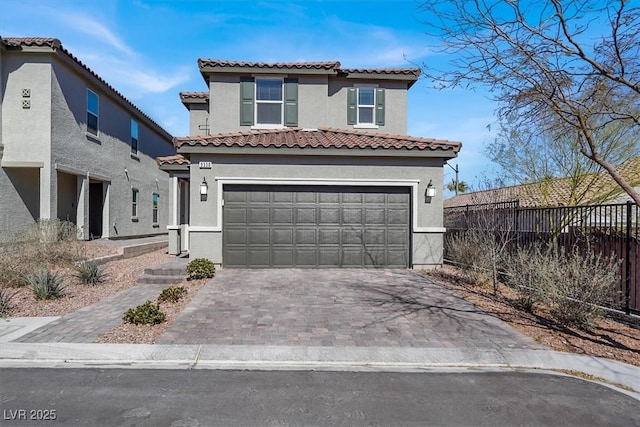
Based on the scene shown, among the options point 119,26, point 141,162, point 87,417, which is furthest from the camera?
point 141,162

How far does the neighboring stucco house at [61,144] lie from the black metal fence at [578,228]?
14503mm

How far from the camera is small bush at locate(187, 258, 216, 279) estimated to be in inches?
377

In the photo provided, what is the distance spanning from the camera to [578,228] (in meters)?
8.13

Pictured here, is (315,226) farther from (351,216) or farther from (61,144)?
(61,144)

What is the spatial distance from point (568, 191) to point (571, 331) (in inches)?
305

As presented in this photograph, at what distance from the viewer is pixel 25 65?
12.6 m

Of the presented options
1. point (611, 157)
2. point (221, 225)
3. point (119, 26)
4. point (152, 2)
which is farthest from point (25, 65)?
point (611, 157)

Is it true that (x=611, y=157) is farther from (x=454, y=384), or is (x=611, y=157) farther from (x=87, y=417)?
(x=87, y=417)

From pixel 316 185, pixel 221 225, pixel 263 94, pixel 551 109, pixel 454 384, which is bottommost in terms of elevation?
pixel 454 384

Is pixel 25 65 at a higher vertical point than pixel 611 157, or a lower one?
higher

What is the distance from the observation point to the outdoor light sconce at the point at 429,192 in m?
11.3

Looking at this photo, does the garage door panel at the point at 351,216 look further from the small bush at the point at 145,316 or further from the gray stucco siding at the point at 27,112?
the gray stucco siding at the point at 27,112

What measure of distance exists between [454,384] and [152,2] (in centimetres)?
1093

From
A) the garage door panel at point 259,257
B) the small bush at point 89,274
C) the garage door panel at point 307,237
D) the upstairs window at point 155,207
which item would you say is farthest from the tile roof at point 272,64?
the upstairs window at point 155,207
